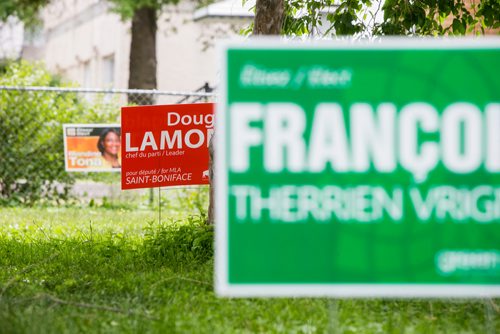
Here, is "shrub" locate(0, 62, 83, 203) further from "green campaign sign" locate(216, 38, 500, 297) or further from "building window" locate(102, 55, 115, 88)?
"building window" locate(102, 55, 115, 88)

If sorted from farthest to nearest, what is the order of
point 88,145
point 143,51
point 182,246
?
point 143,51 < point 88,145 < point 182,246

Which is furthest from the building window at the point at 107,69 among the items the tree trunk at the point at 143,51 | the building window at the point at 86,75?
the tree trunk at the point at 143,51

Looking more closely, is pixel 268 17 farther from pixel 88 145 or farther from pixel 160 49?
pixel 160 49

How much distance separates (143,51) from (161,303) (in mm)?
15243

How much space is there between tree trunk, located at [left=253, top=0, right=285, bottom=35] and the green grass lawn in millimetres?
1732

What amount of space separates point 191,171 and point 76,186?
7336 millimetres

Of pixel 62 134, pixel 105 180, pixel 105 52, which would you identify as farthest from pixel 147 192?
pixel 105 52

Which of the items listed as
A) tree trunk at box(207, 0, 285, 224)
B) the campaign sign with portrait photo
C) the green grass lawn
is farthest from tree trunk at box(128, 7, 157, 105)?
tree trunk at box(207, 0, 285, 224)

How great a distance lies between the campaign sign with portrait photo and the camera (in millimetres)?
14211

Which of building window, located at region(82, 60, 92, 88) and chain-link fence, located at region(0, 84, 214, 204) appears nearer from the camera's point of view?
chain-link fence, located at region(0, 84, 214, 204)

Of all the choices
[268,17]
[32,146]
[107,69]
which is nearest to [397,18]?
[268,17]

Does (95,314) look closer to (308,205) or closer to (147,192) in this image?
(308,205)

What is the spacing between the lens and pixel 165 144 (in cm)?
970

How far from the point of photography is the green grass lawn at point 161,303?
532 centimetres
